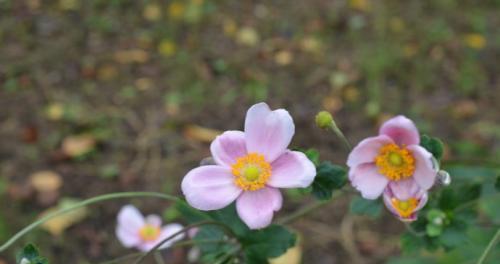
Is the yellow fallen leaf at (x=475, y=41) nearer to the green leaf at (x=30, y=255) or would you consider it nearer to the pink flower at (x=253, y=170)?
the pink flower at (x=253, y=170)

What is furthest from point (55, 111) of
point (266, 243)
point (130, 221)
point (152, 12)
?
point (266, 243)

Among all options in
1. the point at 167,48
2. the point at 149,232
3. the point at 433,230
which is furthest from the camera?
the point at 167,48

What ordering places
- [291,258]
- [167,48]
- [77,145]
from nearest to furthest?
[291,258] → [77,145] → [167,48]

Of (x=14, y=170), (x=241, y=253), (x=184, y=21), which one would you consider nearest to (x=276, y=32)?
(x=184, y=21)

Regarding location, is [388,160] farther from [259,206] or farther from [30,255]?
[30,255]

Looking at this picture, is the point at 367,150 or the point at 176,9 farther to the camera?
the point at 176,9

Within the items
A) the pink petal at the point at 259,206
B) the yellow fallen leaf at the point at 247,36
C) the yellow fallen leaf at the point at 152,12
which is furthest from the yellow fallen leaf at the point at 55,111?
the pink petal at the point at 259,206
